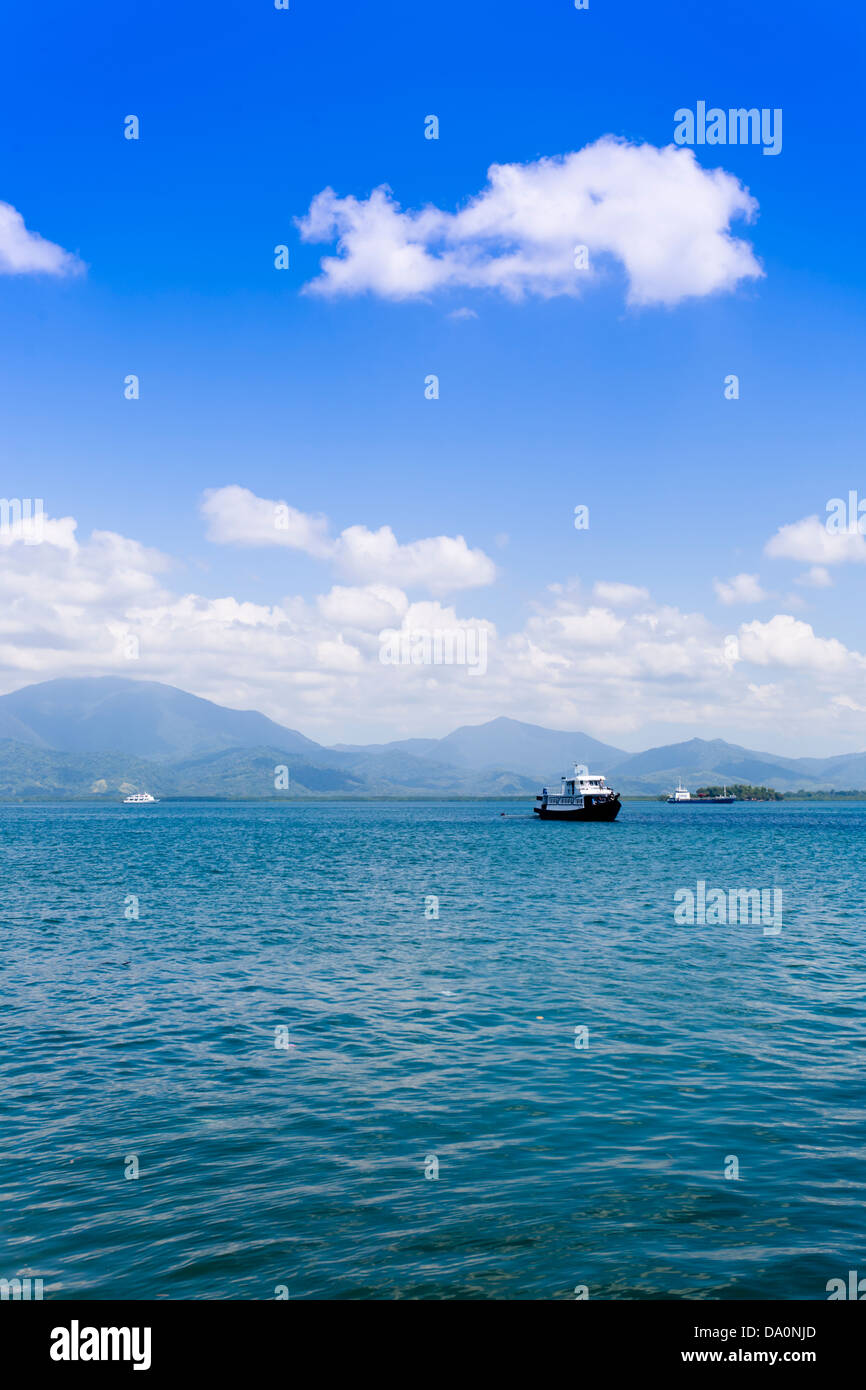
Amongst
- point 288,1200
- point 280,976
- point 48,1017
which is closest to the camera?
point 288,1200

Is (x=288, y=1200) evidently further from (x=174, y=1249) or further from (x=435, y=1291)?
(x=435, y=1291)

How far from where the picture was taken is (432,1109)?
2017 cm

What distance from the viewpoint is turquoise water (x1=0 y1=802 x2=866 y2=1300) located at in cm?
1376

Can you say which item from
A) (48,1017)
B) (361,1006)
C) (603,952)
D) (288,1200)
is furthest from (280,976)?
(288,1200)

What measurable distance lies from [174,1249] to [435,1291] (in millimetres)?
4310

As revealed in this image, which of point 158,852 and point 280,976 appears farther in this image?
point 158,852

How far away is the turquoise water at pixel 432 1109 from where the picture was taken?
45.1ft

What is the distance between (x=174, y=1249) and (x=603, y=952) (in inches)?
1089

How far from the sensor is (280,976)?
112 ft

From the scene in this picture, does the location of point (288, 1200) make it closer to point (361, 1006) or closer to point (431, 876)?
point (361, 1006)
